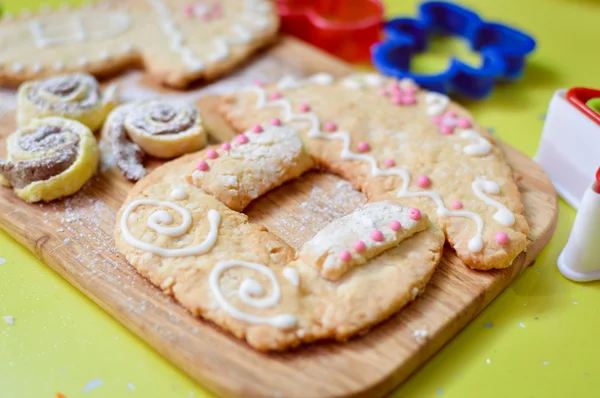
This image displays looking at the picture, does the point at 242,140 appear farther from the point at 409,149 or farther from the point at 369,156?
the point at 409,149

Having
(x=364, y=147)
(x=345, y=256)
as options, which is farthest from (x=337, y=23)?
(x=345, y=256)

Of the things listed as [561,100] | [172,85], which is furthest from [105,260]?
[561,100]

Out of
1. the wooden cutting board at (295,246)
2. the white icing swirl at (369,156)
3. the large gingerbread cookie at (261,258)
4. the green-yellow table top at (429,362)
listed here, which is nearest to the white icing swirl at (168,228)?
the large gingerbread cookie at (261,258)

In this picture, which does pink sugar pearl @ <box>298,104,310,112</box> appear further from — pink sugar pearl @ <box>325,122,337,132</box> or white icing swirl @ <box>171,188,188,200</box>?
white icing swirl @ <box>171,188,188,200</box>

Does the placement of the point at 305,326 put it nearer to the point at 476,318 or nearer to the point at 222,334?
the point at 222,334

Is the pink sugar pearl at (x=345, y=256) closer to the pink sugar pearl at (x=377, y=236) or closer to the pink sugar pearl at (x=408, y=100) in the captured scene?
the pink sugar pearl at (x=377, y=236)

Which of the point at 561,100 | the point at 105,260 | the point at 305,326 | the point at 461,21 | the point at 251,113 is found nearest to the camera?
the point at 305,326
